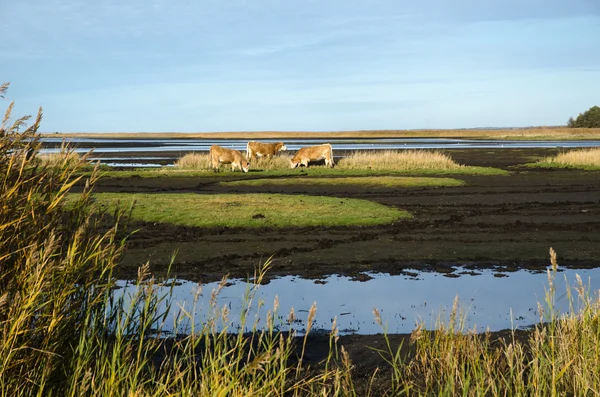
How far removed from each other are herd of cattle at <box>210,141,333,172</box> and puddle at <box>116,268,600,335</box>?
89.8 feet

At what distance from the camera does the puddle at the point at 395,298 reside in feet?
31.3

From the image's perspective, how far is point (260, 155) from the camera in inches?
1852

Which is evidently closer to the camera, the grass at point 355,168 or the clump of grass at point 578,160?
the grass at point 355,168

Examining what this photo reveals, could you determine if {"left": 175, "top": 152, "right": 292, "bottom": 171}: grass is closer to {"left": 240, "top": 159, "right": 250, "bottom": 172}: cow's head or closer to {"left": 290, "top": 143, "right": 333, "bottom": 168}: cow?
{"left": 290, "top": 143, "right": 333, "bottom": 168}: cow

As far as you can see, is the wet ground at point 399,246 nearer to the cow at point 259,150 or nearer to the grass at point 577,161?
the grass at point 577,161

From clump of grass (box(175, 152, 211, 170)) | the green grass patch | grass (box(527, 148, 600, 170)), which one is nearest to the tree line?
grass (box(527, 148, 600, 170))

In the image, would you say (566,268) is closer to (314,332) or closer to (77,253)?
(314,332)

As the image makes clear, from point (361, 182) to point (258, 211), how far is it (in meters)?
13.0

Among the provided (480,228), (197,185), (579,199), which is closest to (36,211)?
(480,228)

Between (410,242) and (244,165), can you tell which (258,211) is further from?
(244,165)

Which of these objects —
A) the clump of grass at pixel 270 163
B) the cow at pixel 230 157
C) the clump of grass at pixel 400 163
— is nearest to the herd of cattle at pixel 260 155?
the cow at pixel 230 157

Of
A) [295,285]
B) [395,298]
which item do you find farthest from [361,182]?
[395,298]

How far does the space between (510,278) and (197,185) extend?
22.1m

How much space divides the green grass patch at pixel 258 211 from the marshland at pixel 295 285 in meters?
0.10
